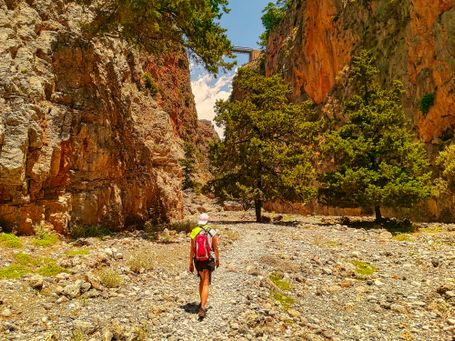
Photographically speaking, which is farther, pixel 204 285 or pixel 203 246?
pixel 203 246

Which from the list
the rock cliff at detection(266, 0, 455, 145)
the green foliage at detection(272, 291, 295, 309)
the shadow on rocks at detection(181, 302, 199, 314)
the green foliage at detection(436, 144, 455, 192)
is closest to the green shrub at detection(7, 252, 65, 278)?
the shadow on rocks at detection(181, 302, 199, 314)

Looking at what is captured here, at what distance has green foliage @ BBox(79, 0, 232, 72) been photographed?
17.0m

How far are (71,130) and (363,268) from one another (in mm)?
13788

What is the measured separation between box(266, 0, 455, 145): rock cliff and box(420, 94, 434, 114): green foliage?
0.08 metres

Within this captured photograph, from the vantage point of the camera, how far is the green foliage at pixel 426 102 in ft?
104

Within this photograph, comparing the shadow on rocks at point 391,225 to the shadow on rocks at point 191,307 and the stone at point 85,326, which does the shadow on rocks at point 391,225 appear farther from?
the stone at point 85,326

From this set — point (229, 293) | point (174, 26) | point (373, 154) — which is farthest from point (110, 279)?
point (373, 154)

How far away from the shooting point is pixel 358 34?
45.7 metres

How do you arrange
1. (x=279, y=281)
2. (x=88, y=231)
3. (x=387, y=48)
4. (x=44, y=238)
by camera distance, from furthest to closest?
(x=387, y=48)
(x=88, y=231)
(x=44, y=238)
(x=279, y=281)

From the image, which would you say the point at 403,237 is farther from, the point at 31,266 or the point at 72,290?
the point at 31,266

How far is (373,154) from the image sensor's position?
23.1 m

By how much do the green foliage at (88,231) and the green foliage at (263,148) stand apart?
31.5 ft

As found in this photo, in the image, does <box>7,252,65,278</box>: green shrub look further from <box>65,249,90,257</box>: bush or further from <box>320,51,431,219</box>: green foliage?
<box>320,51,431,219</box>: green foliage

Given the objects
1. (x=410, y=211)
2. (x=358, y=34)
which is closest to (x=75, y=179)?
(x=410, y=211)
